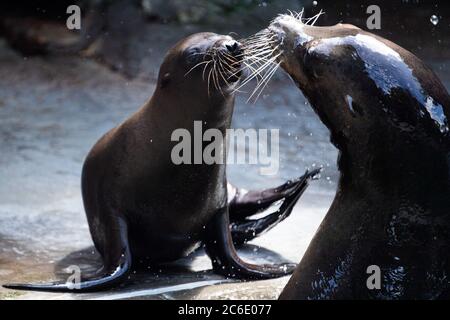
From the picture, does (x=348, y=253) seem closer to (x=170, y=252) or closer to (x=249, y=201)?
(x=170, y=252)

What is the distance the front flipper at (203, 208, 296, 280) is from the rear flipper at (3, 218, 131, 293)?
0.61 m

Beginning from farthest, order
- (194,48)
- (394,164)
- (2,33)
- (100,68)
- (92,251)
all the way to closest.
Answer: (2,33)
(100,68)
(92,251)
(194,48)
(394,164)

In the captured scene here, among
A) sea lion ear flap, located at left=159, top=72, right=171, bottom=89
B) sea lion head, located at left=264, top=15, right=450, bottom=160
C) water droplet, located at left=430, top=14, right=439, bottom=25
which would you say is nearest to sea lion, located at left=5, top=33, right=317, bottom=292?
sea lion ear flap, located at left=159, top=72, right=171, bottom=89

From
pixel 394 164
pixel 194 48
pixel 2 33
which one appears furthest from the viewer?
pixel 2 33

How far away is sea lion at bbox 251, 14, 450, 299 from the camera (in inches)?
150

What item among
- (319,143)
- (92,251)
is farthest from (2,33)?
(92,251)

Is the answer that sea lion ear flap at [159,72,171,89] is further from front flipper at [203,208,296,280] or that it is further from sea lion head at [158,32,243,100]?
front flipper at [203,208,296,280]

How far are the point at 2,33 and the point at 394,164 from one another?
33.9ft

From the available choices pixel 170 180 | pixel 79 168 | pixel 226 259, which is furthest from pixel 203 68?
pixel 79 168

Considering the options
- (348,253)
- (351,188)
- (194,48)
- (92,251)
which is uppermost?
(194,48)

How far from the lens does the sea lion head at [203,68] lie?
5828mm

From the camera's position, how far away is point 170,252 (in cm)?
629

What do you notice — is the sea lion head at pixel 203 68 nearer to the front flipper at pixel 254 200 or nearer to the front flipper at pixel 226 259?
the front flipper at pixel 226 259

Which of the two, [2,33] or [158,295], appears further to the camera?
[2,33]
